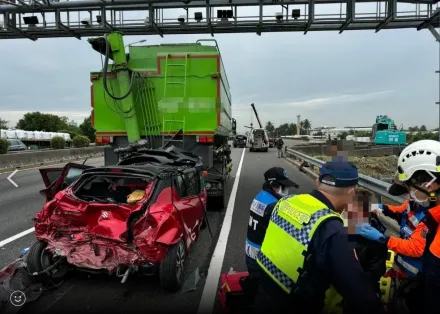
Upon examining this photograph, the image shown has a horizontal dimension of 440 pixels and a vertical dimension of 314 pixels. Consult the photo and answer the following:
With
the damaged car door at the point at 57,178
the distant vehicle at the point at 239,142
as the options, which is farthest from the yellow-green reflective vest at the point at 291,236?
the distant vehicle at the point at 239,142

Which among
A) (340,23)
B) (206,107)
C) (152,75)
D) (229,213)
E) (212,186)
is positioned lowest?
(229,213)

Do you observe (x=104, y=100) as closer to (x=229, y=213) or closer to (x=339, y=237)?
(x=229, y=213)

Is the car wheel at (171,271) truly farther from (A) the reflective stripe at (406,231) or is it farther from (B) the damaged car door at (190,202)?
(A) the reflective stripe at (406,231)

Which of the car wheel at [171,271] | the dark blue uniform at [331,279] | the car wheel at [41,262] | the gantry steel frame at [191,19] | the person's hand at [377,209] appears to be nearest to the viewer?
the dark blue uniform at [331,279]

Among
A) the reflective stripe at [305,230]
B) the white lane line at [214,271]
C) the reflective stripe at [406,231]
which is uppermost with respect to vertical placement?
the reflective stripe at [305,230]

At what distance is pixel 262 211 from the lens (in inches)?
134

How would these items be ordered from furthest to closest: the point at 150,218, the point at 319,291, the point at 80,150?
the point at 80,150, the point at 150,218, the point at 319,291

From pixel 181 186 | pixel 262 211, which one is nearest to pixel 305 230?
pixel 262 211

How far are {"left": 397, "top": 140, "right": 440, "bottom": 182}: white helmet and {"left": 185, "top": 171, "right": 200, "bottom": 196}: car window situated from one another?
3.28 m

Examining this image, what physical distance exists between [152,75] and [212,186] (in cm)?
285

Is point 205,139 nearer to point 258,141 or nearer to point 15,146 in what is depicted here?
point 258,141

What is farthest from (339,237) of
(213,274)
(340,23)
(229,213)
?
(340,23)

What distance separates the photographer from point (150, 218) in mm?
4086

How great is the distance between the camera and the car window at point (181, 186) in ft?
16.6
